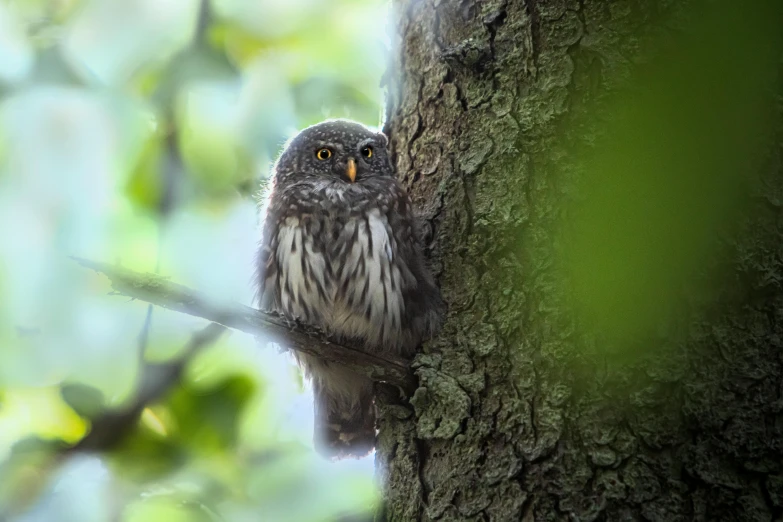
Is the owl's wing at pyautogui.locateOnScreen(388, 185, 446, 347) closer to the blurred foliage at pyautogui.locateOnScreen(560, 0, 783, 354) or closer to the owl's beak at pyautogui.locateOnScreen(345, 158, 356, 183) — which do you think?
the owl's beak at pyautogui.locateOnScreen(345, 158, 356, 183)

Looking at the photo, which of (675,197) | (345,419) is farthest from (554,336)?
(345,419)

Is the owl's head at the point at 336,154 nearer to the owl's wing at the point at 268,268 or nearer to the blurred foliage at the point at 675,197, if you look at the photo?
the owl's wing at the point at 268,268

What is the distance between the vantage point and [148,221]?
2.77m

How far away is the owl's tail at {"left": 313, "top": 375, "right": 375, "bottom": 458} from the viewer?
2.59 metres

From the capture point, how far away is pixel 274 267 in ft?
8.95

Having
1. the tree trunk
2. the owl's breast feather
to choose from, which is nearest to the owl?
the owl's breast feather

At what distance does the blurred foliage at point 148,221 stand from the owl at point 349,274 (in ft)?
0.63

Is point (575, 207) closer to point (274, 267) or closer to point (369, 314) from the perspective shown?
point (369, 314)

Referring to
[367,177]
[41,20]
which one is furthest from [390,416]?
[41,20]

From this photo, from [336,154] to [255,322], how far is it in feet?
4.25

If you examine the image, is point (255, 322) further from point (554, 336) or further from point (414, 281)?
point (554, 336)

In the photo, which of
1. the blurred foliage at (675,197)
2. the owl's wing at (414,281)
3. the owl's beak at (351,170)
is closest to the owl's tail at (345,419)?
the owl's wing at (414,281)

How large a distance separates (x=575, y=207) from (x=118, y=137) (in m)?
1.70

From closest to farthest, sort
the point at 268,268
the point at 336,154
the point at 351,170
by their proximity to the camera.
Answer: the point at 268,268
the point at 351,170
the point at 336,154
